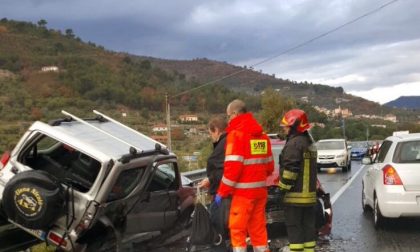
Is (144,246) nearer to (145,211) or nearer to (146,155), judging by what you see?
(145,211)

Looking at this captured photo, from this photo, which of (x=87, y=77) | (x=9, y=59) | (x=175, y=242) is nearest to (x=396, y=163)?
(x=175, y=242)

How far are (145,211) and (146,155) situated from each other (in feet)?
2.06

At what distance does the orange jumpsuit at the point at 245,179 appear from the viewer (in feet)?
17.5

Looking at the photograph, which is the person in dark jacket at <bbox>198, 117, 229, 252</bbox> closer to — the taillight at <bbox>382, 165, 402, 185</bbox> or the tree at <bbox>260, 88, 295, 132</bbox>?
the taillight at <bbox>382, 165, 402, 185</bbox>

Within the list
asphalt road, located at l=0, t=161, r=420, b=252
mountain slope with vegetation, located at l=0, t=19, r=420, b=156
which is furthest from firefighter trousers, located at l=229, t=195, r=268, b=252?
mountain slope with vegetation, located at l=0, t=19, r=420, b=156

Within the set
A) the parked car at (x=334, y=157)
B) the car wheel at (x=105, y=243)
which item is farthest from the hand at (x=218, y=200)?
the parked car at (x=334, y=157)

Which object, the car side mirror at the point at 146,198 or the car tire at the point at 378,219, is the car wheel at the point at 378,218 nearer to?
the car tire at the point at 378,219

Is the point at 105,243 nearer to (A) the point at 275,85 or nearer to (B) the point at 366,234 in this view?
(B) the point at 366,234

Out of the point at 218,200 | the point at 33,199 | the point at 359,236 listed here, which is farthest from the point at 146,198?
the point at 359,236

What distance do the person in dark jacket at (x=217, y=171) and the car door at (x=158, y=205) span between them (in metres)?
0.53

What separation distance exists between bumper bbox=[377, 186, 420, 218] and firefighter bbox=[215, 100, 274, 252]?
3.51m

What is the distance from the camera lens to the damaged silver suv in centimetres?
489

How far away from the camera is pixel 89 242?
5320 millimetres

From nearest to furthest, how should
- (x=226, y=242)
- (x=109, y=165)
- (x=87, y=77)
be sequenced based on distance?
(x=109, y=165) → (x=226, y=242) → (x=87, y=77)
